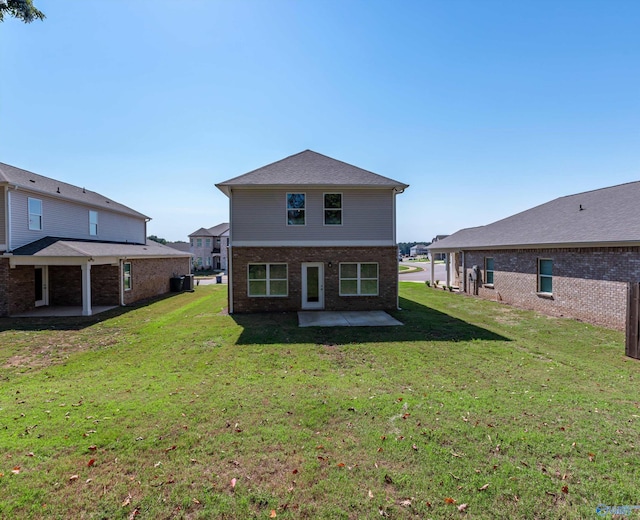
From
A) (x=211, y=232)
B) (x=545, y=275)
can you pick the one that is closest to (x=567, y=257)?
(x=545, y=275)

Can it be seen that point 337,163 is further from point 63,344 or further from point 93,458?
point 93,458

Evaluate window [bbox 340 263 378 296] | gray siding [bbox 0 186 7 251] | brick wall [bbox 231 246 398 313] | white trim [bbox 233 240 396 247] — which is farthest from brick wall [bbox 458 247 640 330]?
gray siding [bbox 0 186 7 251]

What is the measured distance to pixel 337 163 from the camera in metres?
15.7

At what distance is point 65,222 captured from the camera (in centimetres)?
1720

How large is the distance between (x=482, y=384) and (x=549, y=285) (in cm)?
1051

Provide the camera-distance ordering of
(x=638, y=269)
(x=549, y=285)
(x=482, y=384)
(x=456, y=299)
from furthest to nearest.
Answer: (x=456, y=299), (x=549, y=285), (x=638, y=269), (x=482, y=384)

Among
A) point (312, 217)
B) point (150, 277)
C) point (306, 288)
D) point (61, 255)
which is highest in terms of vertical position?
point (312, 217)

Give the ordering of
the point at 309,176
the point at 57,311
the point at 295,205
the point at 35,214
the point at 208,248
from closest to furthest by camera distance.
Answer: the point at 295,205 → the point at 309,176 → the point at 57,311 → the point at 35,214 → the point at 208,248

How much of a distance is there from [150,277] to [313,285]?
11727 mm

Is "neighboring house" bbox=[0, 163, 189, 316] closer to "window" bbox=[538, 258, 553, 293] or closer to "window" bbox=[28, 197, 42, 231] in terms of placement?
"window" bbox=[28, 197, 42, 231]

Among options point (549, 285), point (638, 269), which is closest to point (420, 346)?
point (638, 269)

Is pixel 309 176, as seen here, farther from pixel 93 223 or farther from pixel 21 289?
pixel 93 223

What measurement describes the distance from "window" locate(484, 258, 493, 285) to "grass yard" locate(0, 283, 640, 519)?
31.8 ft

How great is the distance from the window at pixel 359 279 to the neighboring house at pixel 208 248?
4118 centimetres
